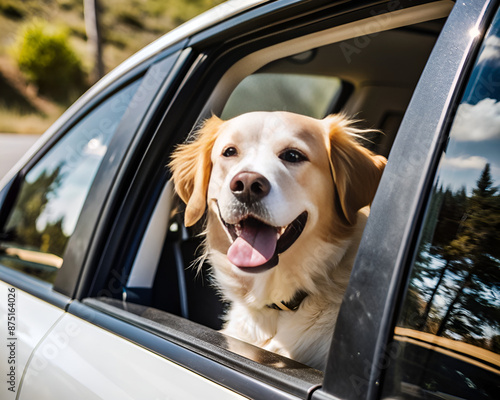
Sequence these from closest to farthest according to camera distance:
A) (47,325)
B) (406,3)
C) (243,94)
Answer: (406,3) → (243,94) → (47,325)

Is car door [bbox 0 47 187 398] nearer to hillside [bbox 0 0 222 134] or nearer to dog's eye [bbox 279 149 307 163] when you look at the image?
dog's eye [bbox 279 149 307 163]

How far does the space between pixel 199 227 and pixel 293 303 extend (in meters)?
0.36

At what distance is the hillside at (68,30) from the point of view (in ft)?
75.3

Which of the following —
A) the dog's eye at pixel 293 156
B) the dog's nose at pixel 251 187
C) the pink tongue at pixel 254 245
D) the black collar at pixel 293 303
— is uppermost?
the dog's eye at pixel 293 156

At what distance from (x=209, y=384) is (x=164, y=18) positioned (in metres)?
32.0

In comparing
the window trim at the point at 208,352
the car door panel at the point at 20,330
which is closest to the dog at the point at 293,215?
the window trim at the point at 208,352

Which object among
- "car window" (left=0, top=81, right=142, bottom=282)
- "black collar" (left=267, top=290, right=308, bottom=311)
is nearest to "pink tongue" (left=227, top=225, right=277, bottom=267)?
A: "black collar" (left=267, top=290, right=308, bottom=311)

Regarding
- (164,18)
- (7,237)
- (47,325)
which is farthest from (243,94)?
(164,18)

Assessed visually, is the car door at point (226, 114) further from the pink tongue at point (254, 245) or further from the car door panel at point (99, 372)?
the pink tongue at point (254, 245)

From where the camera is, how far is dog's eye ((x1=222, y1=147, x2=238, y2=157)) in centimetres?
132

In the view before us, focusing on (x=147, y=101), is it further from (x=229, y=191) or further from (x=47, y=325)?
(x=47, y=325)

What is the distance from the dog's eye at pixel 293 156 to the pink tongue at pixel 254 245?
0.17 metres

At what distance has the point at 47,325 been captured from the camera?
171cm

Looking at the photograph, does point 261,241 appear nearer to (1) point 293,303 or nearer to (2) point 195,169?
(1) point 293,303
